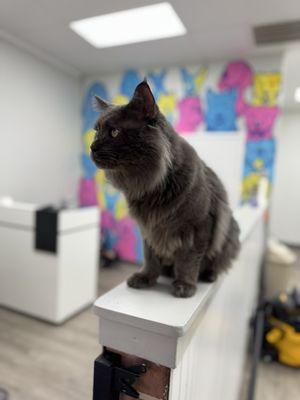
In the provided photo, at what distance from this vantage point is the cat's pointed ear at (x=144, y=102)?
48 centimetres

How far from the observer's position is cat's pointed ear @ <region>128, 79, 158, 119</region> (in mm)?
479

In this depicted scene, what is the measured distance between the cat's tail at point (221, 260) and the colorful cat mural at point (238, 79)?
2646 millimetres

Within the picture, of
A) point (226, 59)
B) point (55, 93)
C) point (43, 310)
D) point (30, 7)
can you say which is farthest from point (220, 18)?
point (43, 310)

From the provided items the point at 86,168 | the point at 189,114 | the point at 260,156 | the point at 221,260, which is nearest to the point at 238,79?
the point at 189,114

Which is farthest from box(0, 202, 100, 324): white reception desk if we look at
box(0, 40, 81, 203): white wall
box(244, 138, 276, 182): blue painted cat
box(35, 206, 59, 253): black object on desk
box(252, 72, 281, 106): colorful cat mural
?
box(252, 72, 281, 106): colorful cat mural

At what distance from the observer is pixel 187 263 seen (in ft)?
2.03

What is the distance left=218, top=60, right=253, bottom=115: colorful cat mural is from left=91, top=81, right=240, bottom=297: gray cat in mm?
2661

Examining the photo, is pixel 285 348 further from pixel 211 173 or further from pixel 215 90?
pixel 215 90

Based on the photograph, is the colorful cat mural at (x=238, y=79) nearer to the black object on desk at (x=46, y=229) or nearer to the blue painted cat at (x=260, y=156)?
the blue painted cat at (x=260, y=156)

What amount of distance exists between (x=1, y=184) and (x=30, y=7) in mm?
1624

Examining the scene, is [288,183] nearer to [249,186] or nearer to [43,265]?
[249,186]

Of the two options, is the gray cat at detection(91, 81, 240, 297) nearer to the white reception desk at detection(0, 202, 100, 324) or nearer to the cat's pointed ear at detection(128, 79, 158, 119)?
the cat's pointed ear at detection(128, 79, 158, 119)

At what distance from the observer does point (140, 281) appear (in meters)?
0.62

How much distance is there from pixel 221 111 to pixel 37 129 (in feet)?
6.97
